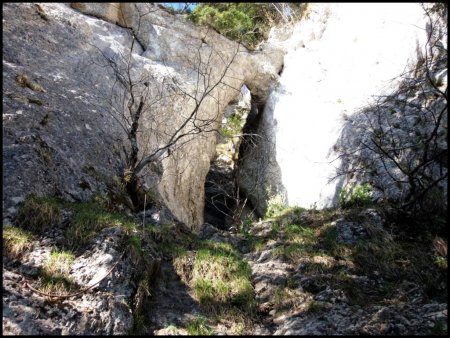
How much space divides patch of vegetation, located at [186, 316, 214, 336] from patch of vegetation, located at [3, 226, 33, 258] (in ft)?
7.44

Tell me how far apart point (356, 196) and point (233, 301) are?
4304 millimetres

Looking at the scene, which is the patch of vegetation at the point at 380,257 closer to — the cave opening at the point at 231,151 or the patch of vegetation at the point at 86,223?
the patch of vegetation at the point at 86,223

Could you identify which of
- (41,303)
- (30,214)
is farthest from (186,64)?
(41,303)

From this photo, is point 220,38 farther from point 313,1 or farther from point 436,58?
point 436,58

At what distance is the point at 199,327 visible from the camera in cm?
466

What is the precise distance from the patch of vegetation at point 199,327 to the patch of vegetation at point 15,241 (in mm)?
2268

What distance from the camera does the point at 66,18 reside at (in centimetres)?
1148

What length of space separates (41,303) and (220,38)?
12.4 metres

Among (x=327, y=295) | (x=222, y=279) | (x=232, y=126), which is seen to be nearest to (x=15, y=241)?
(x=222, y=279)

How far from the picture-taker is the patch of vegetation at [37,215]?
541 centimetres

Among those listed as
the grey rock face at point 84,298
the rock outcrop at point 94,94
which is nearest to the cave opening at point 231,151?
the rock outcrop at point 94,94

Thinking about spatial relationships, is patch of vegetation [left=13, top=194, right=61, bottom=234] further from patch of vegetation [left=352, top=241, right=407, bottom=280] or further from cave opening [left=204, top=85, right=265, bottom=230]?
cave opening [left=204, top=85, right=265, bottom=230]

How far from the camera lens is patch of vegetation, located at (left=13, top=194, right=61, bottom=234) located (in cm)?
541

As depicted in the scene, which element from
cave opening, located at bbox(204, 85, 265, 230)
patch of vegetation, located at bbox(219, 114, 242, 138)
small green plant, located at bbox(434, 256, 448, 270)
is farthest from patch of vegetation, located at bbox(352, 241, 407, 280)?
patch of vegetation, located at bbox(219, 114, 242, 138)
